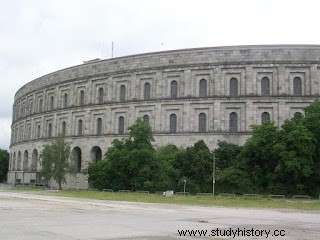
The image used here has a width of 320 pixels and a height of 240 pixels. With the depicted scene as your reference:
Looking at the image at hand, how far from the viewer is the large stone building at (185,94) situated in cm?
5178

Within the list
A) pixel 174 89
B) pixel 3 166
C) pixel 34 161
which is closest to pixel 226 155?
pixel 174 89

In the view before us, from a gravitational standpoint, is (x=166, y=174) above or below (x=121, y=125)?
below

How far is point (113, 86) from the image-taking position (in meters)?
60.0

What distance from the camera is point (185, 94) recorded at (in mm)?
55000

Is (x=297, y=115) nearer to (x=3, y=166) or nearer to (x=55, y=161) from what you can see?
(x=55, y=161)

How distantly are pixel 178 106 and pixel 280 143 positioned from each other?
1671 centimetres

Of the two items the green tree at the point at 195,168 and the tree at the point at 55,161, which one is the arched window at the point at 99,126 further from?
the green tree at the point at 195,168

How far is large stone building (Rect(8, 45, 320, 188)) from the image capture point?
170 ft

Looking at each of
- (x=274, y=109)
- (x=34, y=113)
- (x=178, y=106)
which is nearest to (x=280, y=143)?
(x=274, y=109)

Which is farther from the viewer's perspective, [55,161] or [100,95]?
[100,95]

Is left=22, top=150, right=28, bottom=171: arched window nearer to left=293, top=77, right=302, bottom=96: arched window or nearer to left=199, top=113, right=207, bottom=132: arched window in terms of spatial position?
left=199, top=113, right=207, bottom=132: arched window

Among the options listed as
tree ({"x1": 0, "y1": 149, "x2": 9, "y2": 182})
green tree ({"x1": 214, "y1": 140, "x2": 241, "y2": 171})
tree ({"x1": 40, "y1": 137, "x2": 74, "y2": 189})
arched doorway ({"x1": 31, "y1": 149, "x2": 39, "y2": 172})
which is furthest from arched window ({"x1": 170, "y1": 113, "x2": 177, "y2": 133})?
tree ({"x1": 0, "y1": 149, "x2": 9, "y2": 182})

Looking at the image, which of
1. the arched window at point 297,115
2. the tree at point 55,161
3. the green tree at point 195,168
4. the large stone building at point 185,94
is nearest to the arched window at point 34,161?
the large stone building at point 185,94

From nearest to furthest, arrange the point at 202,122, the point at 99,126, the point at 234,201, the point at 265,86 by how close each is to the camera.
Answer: the point at 234,201, the point at 265,86, the point at 202,122, the point at 99,126
